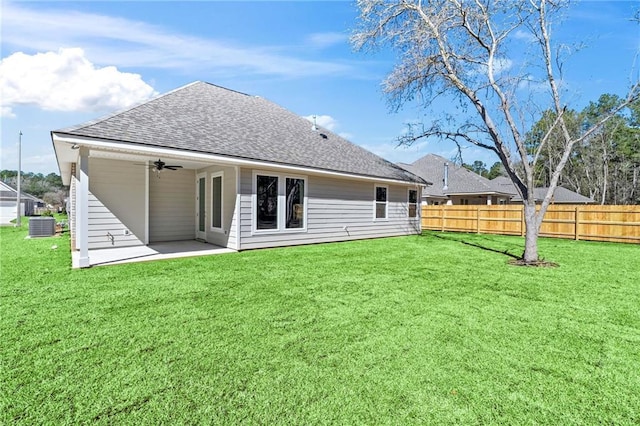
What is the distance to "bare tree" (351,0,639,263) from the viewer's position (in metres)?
7.93

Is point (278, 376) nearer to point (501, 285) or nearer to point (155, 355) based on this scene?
point (155, 355)

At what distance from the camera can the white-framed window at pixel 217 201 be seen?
923cm

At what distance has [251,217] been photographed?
341 inches

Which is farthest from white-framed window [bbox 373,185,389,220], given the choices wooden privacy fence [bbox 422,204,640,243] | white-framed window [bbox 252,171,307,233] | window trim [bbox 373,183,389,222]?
wooden privacy fence [bbox 422,204,640,243]

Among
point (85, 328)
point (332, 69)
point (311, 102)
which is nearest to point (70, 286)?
point (85, 328)

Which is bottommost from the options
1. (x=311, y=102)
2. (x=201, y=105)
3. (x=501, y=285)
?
(x=501, y=285)

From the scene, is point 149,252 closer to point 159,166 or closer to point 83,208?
point 83,208

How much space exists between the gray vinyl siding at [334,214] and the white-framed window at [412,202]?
20.9 inches

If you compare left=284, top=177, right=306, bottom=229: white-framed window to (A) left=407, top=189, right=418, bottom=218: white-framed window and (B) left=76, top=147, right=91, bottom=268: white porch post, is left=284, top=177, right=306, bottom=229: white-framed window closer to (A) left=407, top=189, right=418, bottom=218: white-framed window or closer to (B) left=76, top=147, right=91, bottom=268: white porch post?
(B) left=76, top=147, right=91, bottom=268: white porch post

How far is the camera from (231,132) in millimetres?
9469

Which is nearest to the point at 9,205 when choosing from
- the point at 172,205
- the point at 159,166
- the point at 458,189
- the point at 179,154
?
the point at 172,205

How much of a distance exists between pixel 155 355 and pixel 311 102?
1380 centimetres

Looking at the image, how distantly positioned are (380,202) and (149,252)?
8339 mm

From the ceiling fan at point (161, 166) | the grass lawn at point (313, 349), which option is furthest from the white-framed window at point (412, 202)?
the ceiling fan at point (161, 166)
